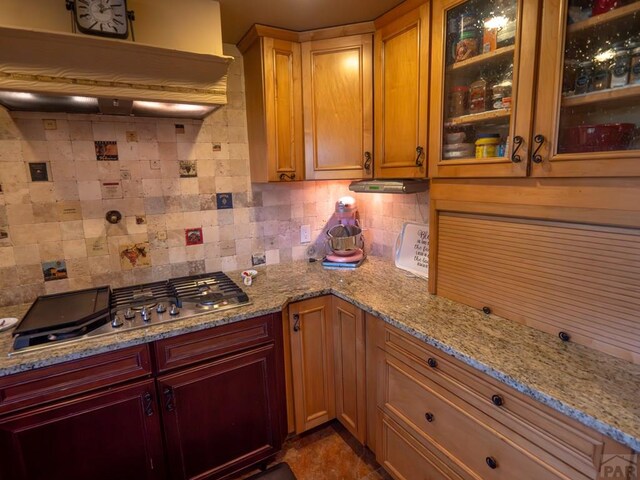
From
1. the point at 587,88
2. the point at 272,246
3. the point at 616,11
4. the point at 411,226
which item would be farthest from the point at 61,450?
the point at 616,11

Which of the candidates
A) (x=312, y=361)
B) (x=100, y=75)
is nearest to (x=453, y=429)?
(x=312, y=361)

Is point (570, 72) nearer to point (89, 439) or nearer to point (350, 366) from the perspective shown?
point (350, 366)

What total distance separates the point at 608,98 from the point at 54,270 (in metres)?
2.32

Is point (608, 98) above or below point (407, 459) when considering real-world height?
above

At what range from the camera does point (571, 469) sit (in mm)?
913

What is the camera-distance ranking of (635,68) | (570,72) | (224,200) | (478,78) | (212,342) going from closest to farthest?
(635,68)
(570,72)
(478,78)
(212,342)
(224,200)

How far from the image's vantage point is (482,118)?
1344mm

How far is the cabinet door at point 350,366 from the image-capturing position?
1.68m

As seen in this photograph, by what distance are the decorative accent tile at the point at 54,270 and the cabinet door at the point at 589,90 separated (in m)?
2.10

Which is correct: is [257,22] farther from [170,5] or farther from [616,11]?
[616,11]

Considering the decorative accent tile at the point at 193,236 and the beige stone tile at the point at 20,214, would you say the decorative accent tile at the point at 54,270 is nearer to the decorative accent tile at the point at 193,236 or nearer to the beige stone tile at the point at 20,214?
the beige stone tile at the point at 20,214

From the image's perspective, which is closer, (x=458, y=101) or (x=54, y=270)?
(x=458, y=101)

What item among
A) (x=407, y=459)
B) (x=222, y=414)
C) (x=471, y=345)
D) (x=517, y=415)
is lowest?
(x=407, y=459)

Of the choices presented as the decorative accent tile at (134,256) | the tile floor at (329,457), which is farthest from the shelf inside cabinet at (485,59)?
the tile floor at (329,457)
